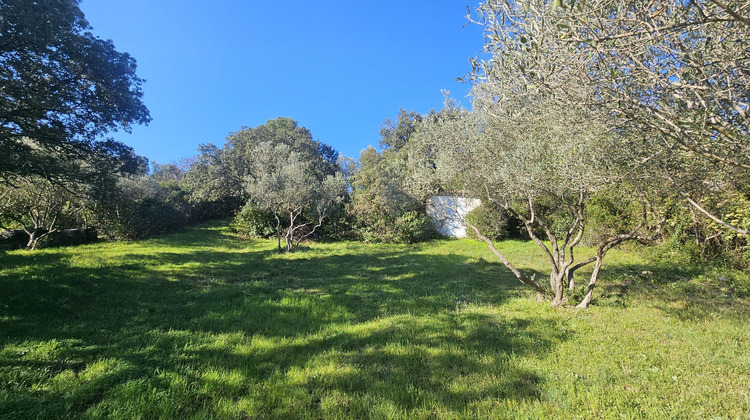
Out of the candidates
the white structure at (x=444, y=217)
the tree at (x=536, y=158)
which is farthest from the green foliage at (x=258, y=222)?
the tree at (x=536, y=158)

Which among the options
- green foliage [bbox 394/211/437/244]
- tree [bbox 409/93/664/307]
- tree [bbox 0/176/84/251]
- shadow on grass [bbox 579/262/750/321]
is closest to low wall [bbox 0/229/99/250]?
tree [bbox 0/176/84/251]

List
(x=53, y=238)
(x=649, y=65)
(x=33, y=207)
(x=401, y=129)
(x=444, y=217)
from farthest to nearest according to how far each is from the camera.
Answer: (x=401, y=129) < (x=444, y=217) < (x=53, y=238) < (x=33, y=207) < (x=649, y=65)

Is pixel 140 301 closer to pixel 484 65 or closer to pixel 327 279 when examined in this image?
pixel 327 279

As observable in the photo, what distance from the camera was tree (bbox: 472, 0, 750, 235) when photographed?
315cm

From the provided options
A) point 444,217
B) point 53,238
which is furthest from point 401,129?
point 53,238

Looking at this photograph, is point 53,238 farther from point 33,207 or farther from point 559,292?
point 559,292

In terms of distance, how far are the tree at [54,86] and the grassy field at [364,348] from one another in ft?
12.9

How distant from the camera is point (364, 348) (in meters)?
5.14

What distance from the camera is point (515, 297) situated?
8.30 m

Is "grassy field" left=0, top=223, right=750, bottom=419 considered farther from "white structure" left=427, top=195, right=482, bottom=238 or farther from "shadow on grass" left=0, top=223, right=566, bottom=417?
"white structure" left=427, top=195, right=482, bottom=238

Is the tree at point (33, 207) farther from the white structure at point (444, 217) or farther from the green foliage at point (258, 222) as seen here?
the white structure at point (444, 217)

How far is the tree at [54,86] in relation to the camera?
734cm

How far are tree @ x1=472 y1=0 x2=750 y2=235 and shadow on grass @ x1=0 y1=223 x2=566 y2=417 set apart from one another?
369 centimetres

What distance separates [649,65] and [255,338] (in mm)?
7531
